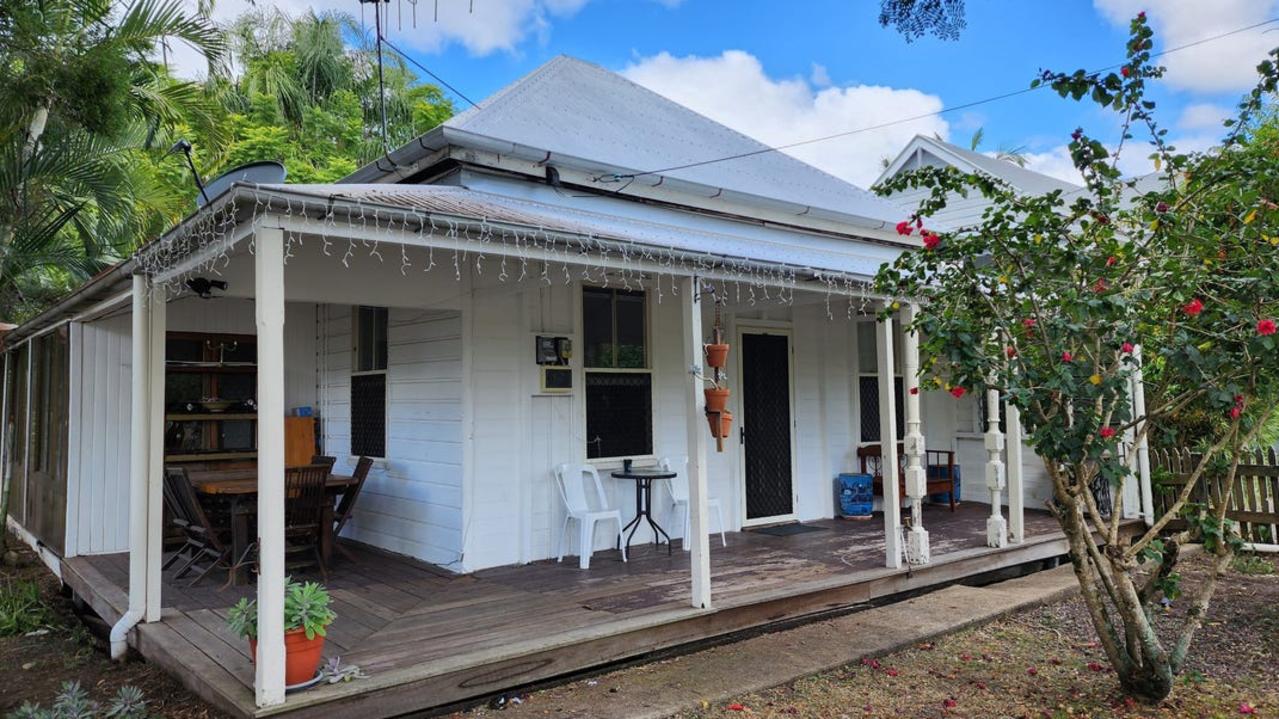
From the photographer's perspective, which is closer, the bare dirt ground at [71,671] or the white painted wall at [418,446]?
the bare dirt ground at [71,671]

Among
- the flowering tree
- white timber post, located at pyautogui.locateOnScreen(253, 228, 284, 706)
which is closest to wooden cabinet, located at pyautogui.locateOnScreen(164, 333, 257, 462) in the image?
white timber post, located at pyautogui.locateOnScreen(253, 228, 284, 706)

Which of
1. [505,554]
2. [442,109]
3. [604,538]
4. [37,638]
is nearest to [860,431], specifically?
[604,538]

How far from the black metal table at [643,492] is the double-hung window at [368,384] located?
2095 mm

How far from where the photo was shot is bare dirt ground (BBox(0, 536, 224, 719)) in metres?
4.05

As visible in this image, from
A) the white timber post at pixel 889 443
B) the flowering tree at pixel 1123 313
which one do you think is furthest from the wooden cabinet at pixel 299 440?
the flowering tree at pixel 1123 313

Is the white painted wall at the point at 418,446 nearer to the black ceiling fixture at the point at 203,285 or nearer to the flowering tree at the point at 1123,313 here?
the black ceiling fixture at the point at 203,285

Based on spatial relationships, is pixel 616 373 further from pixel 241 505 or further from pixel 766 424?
pixel 241 505

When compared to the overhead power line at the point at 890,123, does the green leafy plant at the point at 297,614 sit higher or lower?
lower

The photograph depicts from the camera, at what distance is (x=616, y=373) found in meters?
6.62

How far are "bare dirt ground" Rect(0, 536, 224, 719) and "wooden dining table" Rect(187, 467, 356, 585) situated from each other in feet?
2.94

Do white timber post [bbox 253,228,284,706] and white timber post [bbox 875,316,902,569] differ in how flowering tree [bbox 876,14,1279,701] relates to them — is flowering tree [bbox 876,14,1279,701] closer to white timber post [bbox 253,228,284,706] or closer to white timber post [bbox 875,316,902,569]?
white timber post [bbox 875,316,902,569]

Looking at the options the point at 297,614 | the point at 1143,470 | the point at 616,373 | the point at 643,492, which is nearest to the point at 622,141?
the point at 616,373

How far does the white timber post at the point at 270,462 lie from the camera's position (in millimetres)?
3258

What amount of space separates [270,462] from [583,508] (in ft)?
10.3
